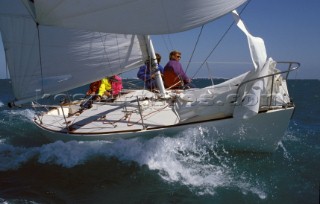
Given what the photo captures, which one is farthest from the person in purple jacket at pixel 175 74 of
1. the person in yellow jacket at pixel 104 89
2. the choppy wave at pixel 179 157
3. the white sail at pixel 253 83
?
the white sail at pixel 253 83

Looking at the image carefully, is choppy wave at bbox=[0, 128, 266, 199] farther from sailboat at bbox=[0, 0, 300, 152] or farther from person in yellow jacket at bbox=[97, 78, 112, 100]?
person in yellow jacket at bbox=[97, 78, 112, 100]

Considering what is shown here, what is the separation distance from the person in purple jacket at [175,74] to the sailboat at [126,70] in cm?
72

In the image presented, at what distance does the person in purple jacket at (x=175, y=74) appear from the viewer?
9.68 meters

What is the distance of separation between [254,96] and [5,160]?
6.26 metres

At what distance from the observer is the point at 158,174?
6.98m

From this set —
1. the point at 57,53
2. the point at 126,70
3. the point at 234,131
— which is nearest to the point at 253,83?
the point at 234,131

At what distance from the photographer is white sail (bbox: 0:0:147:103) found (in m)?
8.39

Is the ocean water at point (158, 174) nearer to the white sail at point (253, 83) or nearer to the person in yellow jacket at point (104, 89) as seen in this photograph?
the white sail at point (253, 83)

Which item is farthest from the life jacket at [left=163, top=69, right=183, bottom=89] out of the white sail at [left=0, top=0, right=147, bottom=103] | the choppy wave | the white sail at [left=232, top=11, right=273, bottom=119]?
the white sail at [left=232, top=11, right=273, bottom=119]

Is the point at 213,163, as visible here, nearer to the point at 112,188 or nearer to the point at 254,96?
the point at 254,96

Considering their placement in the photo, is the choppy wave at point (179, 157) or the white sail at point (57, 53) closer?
the choppy wave at point (179, 157)

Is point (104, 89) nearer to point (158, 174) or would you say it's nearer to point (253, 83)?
point (158, 174)

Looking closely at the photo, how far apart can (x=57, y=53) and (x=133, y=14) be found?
13.3ft

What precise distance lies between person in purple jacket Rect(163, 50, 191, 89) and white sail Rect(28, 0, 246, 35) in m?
4.24
